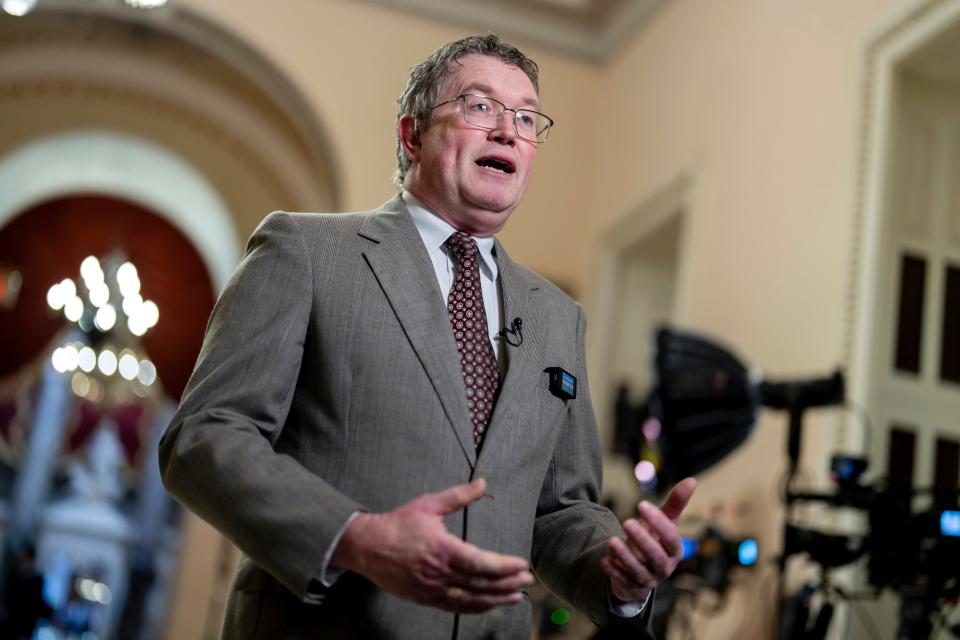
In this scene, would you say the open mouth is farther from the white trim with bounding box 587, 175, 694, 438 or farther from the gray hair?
the white trim with bounding box 587, 175, 694, 438

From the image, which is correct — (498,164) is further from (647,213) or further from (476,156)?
(647,213)

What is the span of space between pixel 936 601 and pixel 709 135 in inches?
158

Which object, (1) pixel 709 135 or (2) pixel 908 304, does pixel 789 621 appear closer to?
(2) pixel 908 304

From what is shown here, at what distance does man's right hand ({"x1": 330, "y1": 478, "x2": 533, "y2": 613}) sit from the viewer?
137 cm

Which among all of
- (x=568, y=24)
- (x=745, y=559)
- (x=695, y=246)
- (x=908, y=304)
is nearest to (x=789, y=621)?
(x=745, y=559)

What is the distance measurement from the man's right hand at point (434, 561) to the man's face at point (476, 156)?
664mm

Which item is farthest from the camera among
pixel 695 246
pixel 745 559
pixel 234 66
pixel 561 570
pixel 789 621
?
pixel 234 66

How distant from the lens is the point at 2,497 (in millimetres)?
19672

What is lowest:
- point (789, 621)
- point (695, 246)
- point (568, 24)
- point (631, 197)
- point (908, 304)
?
point (789, 621)

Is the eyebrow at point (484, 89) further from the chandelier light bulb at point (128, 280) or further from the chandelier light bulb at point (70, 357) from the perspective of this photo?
the chandelier light bulb at point (70, 357)

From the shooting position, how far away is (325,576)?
4.85ft

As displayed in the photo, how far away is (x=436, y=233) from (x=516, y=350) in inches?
10.4

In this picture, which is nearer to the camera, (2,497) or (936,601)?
(936,601)

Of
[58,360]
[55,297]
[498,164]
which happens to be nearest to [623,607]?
[498,164]
